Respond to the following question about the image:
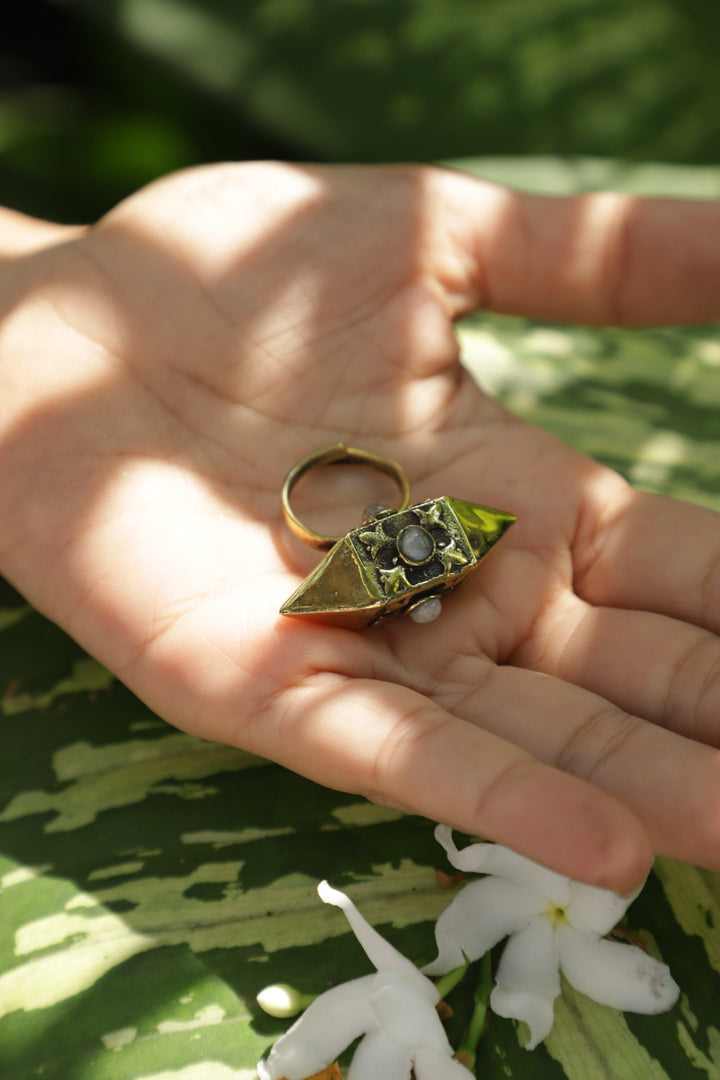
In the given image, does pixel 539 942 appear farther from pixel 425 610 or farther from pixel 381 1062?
pixel 425 610

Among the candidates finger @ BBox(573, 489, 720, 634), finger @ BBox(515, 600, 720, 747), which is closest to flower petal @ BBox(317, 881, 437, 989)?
finger @ BBox(515, 600, 720, 747)

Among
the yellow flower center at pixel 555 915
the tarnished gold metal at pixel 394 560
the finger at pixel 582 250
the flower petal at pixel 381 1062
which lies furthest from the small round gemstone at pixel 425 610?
the finger at pixel 582 250

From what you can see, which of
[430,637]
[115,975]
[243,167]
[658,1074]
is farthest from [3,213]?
[658,1074]

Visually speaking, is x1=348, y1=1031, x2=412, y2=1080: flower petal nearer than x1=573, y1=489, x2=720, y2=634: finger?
Yes

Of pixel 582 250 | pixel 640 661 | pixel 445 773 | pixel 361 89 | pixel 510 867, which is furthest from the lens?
pixel 361 89

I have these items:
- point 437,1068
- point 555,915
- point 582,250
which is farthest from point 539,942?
point 582,250

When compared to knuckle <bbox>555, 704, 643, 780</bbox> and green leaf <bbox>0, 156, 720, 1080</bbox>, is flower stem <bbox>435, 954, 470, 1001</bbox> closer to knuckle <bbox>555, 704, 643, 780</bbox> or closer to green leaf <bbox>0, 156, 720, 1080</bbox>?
green leaf <bbox>0, 156, 720, 1080</bbox>

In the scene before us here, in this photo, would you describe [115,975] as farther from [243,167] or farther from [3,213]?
[3,213]
